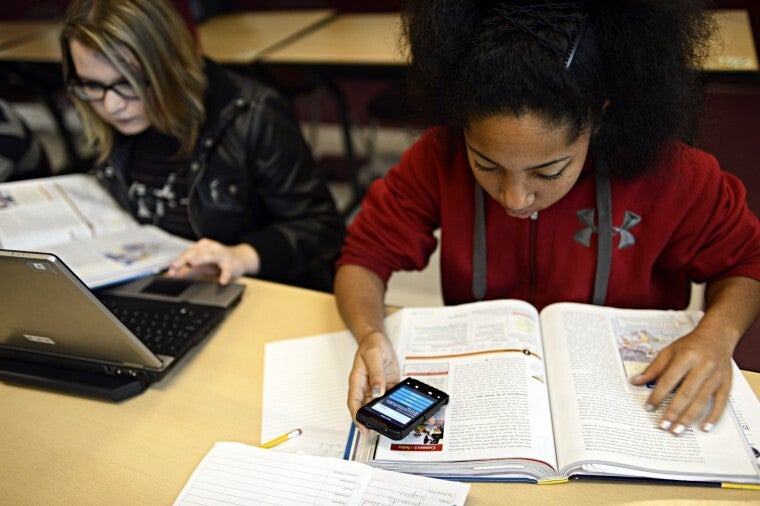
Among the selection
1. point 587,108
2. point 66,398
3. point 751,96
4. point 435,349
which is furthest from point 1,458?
point 751,96

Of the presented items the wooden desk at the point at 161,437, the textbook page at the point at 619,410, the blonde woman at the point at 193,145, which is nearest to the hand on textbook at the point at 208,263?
the blonde woman at the point at 193,145

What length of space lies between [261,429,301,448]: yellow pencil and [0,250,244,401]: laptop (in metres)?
0.22

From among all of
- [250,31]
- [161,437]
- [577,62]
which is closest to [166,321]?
[161,437]

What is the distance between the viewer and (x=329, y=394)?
3.00ft

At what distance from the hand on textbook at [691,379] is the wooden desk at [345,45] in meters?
1.69

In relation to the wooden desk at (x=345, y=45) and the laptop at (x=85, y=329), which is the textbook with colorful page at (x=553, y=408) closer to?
the laptop at (x=85, y=329)

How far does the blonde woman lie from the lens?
1239mm

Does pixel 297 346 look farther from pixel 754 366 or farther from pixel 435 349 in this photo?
pixel 754 366

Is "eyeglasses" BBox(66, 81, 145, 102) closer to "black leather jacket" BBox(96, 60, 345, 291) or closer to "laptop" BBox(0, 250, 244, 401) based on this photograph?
"black leather jacket" BBox(96, 60, 345, 291)

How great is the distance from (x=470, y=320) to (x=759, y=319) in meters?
0.40

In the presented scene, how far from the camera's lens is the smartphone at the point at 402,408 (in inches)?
30.3

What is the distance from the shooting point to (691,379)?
31.1 inches

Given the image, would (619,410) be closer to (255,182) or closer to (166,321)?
(166,321)

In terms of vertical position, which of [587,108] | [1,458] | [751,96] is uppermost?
[587,108]
